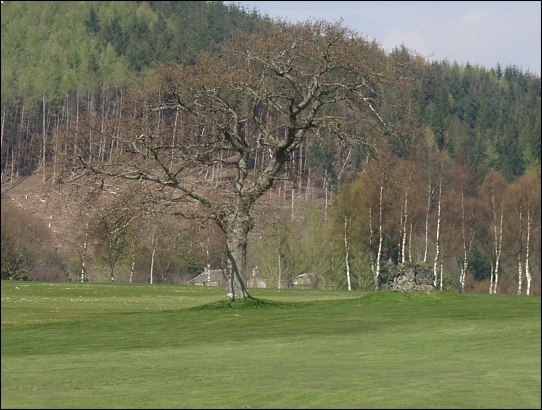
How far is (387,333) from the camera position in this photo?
29.6m

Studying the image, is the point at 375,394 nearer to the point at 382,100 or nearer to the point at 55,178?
the point at 55,178

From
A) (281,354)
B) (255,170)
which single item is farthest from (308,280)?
(281,354)

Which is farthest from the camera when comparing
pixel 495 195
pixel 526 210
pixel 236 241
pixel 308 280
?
pixel 308 280

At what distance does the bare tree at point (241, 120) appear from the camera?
1738 inches

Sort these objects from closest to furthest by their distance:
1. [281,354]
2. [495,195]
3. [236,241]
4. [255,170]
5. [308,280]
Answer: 1. [281,354]
2. [495,195]
3. [236,241]
4. [255,170]
5. [308,280]

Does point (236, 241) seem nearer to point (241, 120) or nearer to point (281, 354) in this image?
point (241, 120)

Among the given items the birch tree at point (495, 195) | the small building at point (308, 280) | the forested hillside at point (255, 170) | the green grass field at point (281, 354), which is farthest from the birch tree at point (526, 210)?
the small building at point (308, 280)

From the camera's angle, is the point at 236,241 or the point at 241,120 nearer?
the point at 236,241

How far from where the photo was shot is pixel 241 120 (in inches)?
1810

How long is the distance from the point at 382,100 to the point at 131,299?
19956mm

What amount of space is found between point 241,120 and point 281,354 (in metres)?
23.1

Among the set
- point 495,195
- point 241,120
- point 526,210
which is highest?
point 241,120

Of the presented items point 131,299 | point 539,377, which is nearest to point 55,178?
point 131,299

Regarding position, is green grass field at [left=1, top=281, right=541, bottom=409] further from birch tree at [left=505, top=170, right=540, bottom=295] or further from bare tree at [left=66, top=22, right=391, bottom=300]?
bare tree at [left=66, top=22, right=391, bottom=300]
